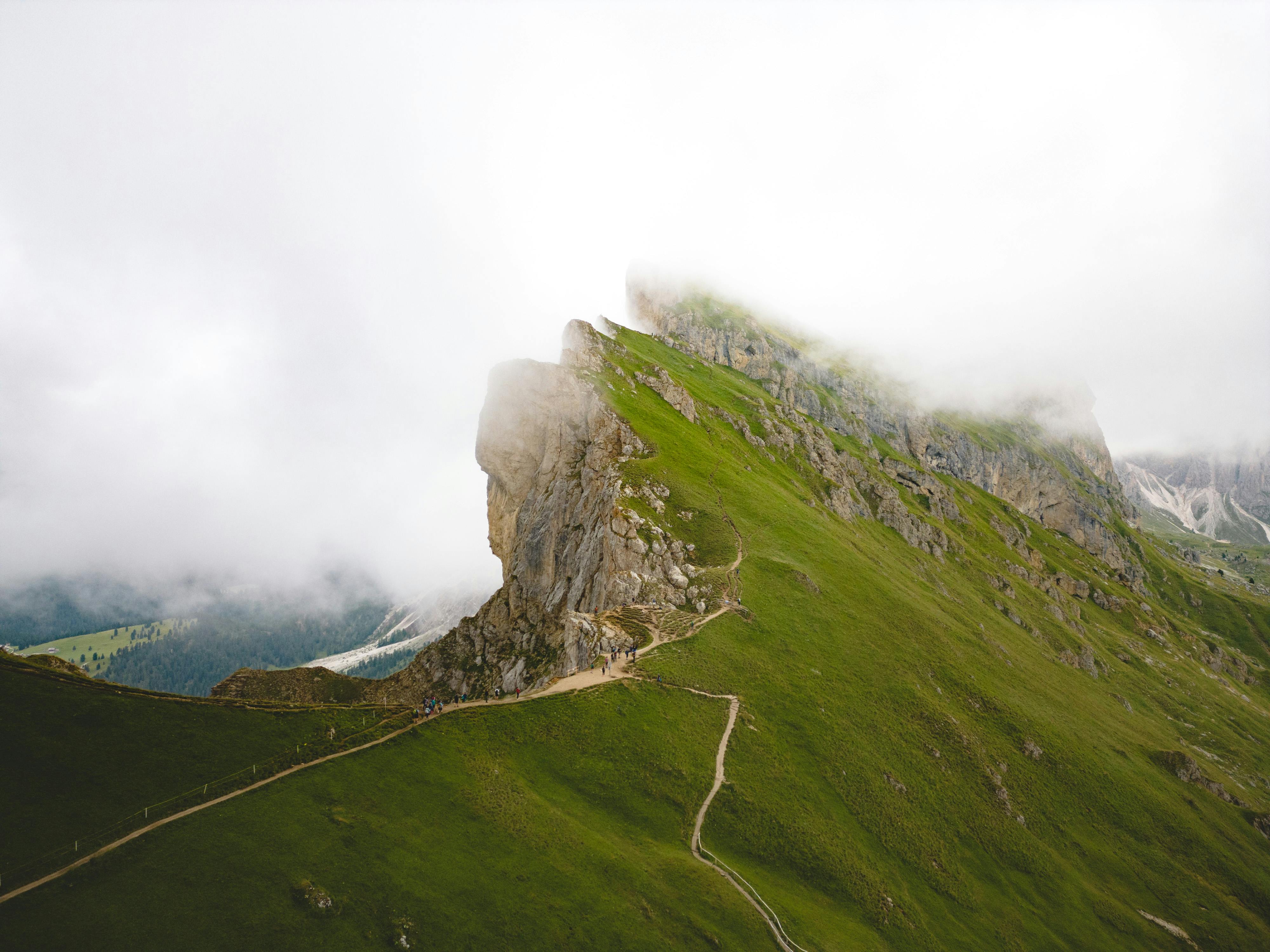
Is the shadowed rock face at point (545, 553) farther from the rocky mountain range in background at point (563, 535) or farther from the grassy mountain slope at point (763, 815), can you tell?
the grassy mountain slope at point (763, 815)

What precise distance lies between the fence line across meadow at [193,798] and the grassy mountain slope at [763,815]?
1278 millimetres

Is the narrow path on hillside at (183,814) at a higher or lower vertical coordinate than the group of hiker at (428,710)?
higher

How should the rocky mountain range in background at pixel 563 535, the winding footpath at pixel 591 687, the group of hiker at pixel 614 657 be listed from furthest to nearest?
the rocky mountain range in background at pixel 563 535 → the group of hiker at pixel 614 657 → the winding footpath at pixel 591 687

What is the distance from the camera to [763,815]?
47.7 m

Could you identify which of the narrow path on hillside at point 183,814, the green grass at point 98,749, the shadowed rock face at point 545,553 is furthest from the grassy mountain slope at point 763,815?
the shadowed rock face at point 545,553

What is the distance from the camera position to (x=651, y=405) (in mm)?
141625

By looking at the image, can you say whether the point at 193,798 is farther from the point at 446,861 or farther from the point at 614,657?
the point at 614,657

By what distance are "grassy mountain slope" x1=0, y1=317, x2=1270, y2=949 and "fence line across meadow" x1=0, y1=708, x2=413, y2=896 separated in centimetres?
128

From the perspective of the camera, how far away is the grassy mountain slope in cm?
2823

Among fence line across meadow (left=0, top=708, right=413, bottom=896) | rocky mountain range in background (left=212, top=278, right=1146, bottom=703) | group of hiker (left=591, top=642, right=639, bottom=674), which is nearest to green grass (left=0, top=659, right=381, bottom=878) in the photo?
fence line across meadow (left=0, top=708, right=413, bottom=896)

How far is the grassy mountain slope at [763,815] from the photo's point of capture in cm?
2823

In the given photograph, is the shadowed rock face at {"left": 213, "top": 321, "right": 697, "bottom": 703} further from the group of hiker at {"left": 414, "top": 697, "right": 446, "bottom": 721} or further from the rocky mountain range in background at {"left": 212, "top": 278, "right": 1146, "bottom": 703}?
the group of hiker at {"left": 414, "top": 697, "right": 446, "bottom": 721}

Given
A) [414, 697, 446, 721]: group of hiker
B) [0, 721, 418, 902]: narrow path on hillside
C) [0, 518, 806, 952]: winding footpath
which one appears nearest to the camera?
[0, 721, 418, 902]: narrow path on hillside

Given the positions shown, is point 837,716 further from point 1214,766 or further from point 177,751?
point 1214,766
